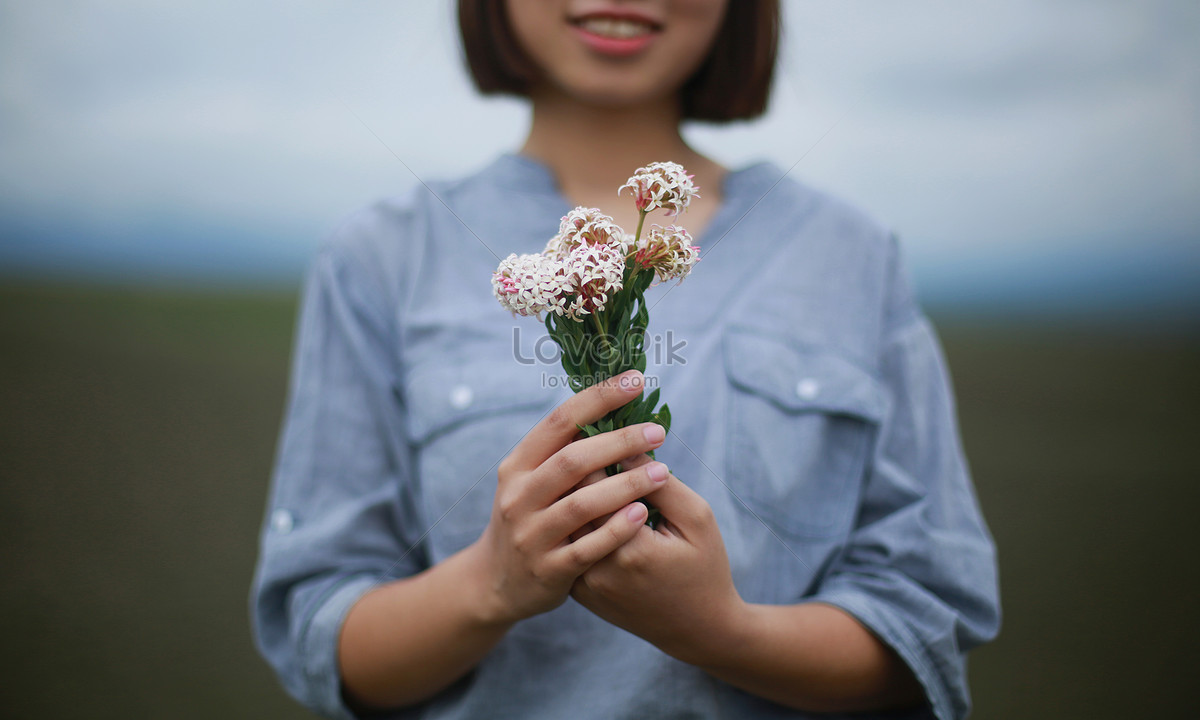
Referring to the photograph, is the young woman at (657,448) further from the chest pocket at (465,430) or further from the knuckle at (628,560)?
the knuckle at (628,560)

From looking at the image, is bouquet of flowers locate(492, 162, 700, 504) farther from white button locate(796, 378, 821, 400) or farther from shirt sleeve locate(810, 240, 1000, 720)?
shirt sleeve locate(810, 240, 1000, 720)

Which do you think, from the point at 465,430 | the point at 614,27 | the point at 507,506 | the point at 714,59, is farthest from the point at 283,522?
the point at 714,59

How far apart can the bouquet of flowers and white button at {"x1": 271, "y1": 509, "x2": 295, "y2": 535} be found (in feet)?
2.31

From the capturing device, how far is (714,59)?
1641mm

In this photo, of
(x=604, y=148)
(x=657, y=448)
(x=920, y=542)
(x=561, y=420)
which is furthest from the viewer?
(x=604, y=148)

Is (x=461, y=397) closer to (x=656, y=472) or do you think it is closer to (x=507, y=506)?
(x=507, y=506)

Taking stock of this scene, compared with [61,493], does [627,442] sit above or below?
above

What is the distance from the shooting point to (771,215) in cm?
154

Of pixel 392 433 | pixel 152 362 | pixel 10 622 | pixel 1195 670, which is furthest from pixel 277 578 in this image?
pixel 152 362

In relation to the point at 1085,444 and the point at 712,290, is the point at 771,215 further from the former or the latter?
the point at 1085,444

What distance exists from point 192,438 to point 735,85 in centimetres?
581

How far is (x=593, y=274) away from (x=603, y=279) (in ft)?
0.06

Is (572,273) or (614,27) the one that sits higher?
(614,27)

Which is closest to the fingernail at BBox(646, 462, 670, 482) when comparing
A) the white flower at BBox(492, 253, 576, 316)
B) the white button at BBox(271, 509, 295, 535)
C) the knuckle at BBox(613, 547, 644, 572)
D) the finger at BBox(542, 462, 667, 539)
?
the finger at BBox(542, 462, 667, 539)
